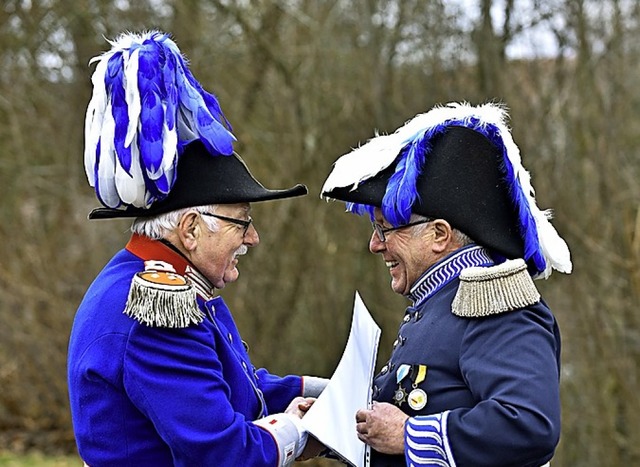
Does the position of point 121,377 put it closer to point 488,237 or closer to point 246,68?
point 488,237

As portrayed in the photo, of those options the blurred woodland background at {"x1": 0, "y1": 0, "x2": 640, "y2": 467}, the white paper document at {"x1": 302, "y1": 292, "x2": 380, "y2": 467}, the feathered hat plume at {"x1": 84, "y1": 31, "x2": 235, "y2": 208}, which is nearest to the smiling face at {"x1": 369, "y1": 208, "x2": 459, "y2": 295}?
the white paper document at {"x1": 302, "y1": 292, "x2": 380, "y2": 467}

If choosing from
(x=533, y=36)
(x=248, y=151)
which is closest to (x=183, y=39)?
(x=248, y=151)

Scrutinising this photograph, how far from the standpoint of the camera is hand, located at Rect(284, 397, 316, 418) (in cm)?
325

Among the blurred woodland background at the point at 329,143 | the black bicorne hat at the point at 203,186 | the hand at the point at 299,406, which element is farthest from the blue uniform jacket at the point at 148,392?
the blurred woodland background at the point at 329,143

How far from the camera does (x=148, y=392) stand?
2.80 metres

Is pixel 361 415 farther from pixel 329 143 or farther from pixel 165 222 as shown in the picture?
pixel 329 143

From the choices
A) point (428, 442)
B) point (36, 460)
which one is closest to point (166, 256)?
point (428, 442)

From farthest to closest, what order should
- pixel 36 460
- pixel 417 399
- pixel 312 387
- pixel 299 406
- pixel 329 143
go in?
pixel 36 460 → pixel 329 143 → pixel 312 387 → pixel 299 406 → pixel 417 399

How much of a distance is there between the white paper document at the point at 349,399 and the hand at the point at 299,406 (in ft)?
0.62

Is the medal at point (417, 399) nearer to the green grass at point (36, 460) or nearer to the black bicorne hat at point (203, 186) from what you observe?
the black bicorne hat at point (203, 186)

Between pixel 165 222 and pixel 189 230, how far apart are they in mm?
75

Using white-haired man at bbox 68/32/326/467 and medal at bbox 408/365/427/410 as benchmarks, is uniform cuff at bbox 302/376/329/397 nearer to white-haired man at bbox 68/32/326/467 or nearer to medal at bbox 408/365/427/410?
white-haired man at bbox 68/32/326/467

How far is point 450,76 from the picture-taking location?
7.15 meters

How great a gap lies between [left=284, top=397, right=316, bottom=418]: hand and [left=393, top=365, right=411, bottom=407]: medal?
0.38 metres
